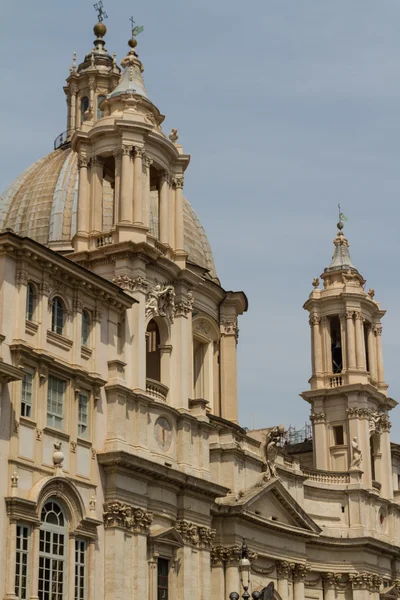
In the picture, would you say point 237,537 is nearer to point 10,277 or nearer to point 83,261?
point 83,261

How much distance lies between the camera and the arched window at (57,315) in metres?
44.2

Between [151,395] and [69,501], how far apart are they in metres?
7.81

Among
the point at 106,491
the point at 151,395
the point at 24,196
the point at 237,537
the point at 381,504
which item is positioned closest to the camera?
the point at 106,491

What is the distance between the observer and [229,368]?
6594cm

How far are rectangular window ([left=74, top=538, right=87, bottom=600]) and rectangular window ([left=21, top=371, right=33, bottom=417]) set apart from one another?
5.23 m

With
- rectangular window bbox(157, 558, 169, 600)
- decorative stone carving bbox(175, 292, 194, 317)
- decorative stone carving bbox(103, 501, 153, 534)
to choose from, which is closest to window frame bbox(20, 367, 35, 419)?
decorative stone carving bbox(103, 501, 153, 534)

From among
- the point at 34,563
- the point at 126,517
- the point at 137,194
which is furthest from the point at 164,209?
the point at 34,563

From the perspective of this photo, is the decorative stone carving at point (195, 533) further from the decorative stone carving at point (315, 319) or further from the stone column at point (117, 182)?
the decorative stone carving at point (315, 319)

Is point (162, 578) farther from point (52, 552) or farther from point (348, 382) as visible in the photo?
point (348, 382)

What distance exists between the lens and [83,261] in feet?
167

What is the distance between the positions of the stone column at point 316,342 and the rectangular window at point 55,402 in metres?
31.8

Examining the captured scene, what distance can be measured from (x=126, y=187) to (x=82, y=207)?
252 centimetres

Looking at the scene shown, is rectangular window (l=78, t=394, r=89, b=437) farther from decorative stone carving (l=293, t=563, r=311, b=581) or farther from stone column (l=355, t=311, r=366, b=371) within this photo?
stone column (l=355, t=311, r=366, b=371)

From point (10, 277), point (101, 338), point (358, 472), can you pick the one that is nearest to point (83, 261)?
point (101, 338)
